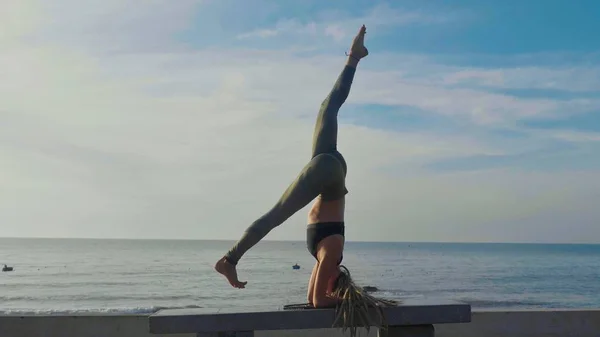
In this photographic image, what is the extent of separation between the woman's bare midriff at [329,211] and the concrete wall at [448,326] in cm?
301

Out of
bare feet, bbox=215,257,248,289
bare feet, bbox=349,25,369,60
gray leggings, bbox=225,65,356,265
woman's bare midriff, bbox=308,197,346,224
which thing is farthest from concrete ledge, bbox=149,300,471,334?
bare feet, bbox=349,25,369,60

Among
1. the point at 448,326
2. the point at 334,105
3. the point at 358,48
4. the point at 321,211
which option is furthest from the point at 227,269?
the point at 448,326

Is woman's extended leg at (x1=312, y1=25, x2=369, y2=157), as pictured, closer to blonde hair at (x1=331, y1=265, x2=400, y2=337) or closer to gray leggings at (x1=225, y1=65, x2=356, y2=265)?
gray leggings at (x1=225, y1=65, x2=356, y2=265)

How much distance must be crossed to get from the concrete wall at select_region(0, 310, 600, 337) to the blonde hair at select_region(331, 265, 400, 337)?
2977 mm

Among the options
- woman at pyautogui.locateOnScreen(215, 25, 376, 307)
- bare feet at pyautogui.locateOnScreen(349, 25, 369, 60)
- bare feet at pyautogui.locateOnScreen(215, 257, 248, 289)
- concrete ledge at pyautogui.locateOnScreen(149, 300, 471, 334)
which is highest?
bare feet at pyautogui.locateOnScreen(349, 25, 369, 60)

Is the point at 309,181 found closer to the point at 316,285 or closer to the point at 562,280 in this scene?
the point at 316,285

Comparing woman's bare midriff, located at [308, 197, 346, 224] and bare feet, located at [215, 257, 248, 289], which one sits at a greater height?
woman's bare midriff, located at [308, 197, 346, 224]

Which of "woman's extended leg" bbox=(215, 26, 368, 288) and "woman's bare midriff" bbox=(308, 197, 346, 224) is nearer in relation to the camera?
"woman's extended leg" bbox=(215, 26, 368, 288)

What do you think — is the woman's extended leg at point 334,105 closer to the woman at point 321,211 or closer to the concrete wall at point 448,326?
the woman at point 321,211

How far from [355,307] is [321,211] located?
0.68 metres

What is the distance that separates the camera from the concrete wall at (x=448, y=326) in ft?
23.8

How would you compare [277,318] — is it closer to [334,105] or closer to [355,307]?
[355,307]

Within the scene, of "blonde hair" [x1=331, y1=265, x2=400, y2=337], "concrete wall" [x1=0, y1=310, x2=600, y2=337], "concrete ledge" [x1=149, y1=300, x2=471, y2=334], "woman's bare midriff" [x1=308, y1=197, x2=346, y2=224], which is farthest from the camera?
"concrete wall" [x1=0, y1=310, x2=600, y2=337]

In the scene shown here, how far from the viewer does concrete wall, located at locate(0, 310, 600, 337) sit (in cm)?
725
